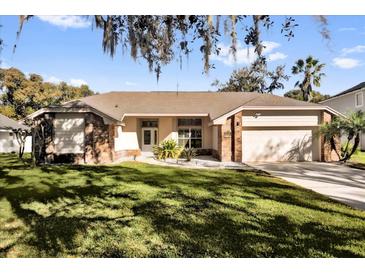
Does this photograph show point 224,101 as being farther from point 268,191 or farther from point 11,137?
point 11,137

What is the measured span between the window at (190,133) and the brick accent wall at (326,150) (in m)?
8.22

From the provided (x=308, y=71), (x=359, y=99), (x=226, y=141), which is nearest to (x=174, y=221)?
(x=226, y=141)

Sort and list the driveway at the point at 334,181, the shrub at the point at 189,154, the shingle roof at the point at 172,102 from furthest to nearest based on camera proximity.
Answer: the shingle roof at the point at 172,102 → the shrub at the point at 189,154 → the driveway at the point at 334,181

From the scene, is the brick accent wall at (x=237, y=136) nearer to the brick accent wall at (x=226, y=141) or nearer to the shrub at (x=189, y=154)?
the brick accent wall at (x=226, y=141)

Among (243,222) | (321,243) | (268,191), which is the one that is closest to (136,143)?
(268,191)

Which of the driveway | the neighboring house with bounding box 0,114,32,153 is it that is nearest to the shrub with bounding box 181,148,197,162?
the driveway

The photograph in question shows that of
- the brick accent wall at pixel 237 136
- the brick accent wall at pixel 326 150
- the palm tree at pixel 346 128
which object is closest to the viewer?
the palm tree at pixel 346 128

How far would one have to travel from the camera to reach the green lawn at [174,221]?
418cm

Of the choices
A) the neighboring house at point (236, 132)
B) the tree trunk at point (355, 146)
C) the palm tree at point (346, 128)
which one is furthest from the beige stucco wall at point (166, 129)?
the tree trunk at point (355, 146)

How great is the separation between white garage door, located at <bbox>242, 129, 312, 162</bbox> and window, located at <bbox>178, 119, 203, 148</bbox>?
4842mm

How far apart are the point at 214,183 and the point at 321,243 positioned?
5.31 m

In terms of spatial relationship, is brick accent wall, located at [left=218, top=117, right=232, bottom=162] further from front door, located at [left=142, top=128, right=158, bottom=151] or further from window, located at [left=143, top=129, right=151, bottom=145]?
window, located at [left=143, top=129, right=151, bottom=145]

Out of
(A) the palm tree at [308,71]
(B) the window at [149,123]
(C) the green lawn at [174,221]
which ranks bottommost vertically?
(C) the green lawn at [174,221]

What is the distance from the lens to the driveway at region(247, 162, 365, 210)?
25.3 ft
